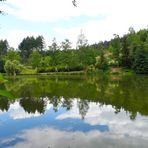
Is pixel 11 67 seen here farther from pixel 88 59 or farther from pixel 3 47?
pixel 3 47

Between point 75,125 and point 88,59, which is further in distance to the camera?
point 88,59

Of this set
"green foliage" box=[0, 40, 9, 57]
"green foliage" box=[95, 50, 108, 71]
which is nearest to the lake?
"green foliage" box=[95, 50, 108, 71]

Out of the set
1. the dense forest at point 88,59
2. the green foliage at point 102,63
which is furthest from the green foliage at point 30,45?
the green foliage at point 102,63

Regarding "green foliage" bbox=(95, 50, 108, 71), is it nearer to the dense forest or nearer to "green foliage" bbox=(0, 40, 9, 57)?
the dense forest

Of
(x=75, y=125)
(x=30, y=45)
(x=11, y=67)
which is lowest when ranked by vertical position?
(x=75, y=125)

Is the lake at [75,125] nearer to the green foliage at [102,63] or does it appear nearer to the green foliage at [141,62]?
the green foliage at [141,62]

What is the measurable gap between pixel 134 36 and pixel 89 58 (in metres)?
14.6

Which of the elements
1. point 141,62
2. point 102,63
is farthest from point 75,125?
point 102,63


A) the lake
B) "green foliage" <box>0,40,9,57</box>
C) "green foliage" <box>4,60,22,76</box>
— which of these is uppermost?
"green foliage" <box>0,40,9,57</box>

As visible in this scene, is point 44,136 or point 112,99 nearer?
point 44,136

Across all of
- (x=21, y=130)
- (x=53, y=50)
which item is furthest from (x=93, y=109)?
(x=53, y=50)

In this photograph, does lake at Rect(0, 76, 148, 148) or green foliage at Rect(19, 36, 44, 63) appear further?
green foliage at Rect(19, 36, 44, 63)

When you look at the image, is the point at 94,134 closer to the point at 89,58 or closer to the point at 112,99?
the point at 112,99

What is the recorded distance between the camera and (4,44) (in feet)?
494
